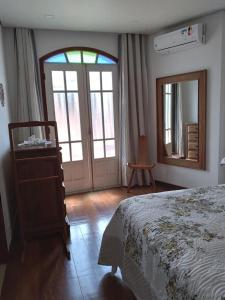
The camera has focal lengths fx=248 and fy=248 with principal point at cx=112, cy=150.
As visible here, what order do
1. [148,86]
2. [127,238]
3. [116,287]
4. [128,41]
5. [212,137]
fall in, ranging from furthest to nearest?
[148,86], [128,41], [212,137], [116,287], [127,238]

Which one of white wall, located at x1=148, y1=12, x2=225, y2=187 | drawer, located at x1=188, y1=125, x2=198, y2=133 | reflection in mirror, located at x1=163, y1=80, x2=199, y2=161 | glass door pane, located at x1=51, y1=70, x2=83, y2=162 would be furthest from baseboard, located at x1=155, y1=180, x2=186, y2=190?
glass door pane, located at x1=51, y1=70, x2=83, y2=162

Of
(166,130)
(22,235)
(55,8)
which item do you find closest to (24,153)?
(22,235)

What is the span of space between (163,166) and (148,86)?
4.69 ft

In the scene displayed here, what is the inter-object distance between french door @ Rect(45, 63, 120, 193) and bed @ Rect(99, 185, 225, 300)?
7.81 ft

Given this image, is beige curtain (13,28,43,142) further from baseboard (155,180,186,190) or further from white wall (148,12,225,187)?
baseboard (155,180,186,190)

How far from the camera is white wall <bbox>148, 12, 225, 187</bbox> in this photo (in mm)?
3348

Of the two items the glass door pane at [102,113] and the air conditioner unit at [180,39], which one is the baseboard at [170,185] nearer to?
the glass door pane at [102,113]

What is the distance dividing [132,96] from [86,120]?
881 millimetres

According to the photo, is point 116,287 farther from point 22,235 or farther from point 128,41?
point 128,41

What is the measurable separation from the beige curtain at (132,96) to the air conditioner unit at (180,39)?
0.38 meters

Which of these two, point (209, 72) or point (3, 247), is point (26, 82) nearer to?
point (3, 247)

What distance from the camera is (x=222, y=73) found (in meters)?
3.33

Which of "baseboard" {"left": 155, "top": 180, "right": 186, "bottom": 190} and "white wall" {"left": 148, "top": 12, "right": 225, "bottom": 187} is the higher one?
"white wall" {"left": 148, "top": 12, "right": 225, "bottom": 187}

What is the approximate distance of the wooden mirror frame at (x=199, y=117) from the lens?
3.57 metres
